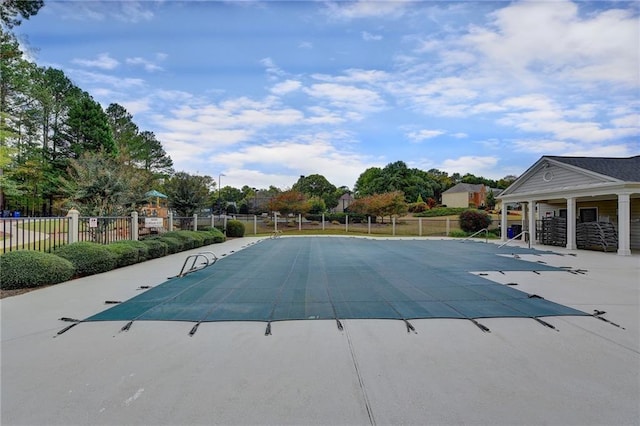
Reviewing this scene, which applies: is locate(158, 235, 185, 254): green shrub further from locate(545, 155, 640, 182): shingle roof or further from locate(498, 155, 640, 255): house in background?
locate(545, 155, 640, 182): shingle roof

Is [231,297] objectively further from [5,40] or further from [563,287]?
[5,40]

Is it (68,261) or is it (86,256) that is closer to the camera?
(68,261)

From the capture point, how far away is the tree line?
38.7 ft

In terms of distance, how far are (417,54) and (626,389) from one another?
43.4ft

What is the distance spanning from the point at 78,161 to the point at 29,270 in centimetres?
886

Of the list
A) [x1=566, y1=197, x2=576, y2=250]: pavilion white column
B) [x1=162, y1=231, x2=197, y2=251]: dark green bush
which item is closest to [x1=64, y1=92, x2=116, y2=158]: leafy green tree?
[x1=162, y1=231, x2=197, y2=251]: dark green bush

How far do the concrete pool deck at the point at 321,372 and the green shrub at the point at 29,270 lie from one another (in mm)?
1677

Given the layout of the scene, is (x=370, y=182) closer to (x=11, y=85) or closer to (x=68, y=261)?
(x=11, y=85)

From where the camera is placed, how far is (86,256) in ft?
24.4

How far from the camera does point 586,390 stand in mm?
2584

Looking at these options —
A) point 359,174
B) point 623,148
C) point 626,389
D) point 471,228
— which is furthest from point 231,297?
point 359,174

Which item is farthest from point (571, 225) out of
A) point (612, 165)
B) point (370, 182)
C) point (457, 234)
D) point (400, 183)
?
point (370, 182)

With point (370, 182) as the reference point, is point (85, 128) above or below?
above

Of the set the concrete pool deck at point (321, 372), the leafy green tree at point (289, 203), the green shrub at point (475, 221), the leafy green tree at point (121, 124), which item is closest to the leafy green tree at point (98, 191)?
the concrete pool deck at point (321, 372)
